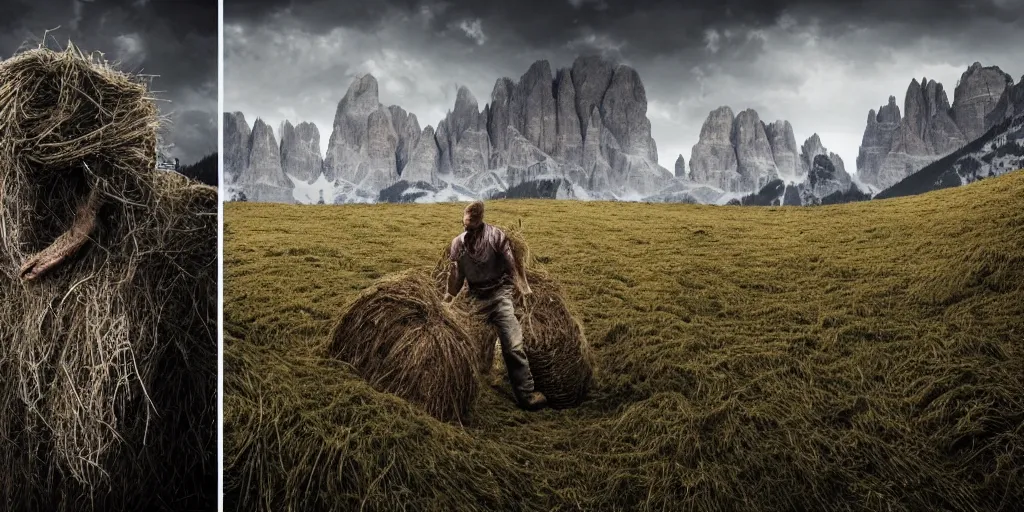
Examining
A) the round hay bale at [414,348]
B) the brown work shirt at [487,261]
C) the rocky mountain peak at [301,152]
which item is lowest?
the round hay bale at [414,348]

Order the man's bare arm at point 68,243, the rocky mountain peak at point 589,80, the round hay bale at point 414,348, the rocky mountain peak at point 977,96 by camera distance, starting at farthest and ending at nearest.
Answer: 1. the rocky mountain peak at point 589,80
2. the rocky mountain peak at point 977,96
3. the round hay bale at point 414,348
4. the man's bare arm at point 68,243

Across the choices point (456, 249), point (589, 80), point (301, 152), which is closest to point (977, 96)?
point (589, 80)

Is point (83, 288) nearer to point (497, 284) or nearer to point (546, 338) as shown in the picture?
point (497, 284)

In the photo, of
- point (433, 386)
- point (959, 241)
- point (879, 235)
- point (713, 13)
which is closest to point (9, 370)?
point (433, 386)

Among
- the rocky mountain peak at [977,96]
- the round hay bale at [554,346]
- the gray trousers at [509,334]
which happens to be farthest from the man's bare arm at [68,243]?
the rocky mountain peak at [977,96]

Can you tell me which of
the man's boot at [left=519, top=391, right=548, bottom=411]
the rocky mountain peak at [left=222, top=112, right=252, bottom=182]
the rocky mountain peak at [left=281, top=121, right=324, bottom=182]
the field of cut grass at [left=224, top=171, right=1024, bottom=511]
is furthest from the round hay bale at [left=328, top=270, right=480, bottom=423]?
the rocky mountain peak at [left=222, top=112, right=252, bottom=182]

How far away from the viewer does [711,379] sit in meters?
2.94

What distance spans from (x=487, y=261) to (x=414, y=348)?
467 millimetres

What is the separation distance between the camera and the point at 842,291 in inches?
119

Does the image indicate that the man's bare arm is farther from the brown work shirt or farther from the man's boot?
the man's boot

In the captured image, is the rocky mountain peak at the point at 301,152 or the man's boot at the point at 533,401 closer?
the man's boot at the point at 533,401

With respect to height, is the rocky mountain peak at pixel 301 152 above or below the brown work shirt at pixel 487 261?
above

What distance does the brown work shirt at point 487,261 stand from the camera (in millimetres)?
3084

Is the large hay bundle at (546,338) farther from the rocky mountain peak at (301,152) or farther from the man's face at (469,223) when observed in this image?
the rocky mountain peak at (301,152)
